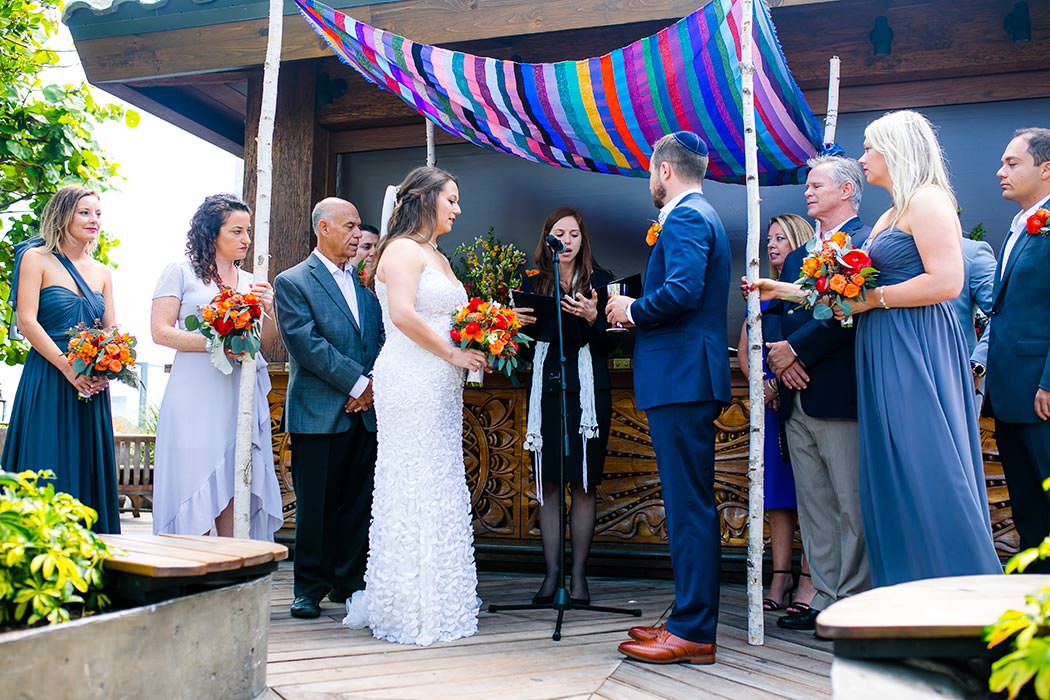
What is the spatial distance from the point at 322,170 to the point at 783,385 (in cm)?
365

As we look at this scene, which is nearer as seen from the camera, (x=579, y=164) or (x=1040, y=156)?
(x=1040, y=156)

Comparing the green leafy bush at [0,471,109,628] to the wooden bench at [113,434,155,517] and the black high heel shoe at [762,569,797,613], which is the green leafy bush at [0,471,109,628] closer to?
the black high heel shoe at [762,569,797,613]

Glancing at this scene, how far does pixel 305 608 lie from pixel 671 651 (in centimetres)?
165

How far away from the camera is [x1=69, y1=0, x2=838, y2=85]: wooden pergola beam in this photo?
4.88 meters

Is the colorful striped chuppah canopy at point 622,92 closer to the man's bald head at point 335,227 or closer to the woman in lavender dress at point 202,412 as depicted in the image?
the man's bald head at point 335,227

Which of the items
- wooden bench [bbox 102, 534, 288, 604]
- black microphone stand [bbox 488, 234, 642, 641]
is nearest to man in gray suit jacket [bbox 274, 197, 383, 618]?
black microphone stand [bbox 488, 234, 642, 641]

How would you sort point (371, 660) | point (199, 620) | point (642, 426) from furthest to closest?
point (642, 426)
point (371, 660)
point (199, 620)

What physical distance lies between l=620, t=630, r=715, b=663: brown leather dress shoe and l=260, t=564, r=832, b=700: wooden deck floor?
0.03m

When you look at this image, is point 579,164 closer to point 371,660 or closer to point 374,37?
point 374,37

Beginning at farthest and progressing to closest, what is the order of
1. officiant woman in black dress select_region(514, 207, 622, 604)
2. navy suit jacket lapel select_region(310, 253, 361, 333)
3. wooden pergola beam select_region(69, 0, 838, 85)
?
wooden pergola beam select_region(69, 0, 838, 85) < officiant woman in black dress select_region(514, 207, 622, 604) < navy suit jacket lapel select_region(310, 253, 361, 333)

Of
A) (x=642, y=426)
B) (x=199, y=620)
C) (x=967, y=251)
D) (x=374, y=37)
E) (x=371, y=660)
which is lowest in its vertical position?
(x=371, y=660)

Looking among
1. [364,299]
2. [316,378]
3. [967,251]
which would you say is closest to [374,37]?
[364,299]

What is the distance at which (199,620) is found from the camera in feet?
7.36

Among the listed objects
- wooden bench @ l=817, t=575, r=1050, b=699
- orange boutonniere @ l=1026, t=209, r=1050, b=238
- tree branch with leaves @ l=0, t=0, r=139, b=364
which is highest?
tree branch with leaves @ l=0, t=0, r=139, b=364
